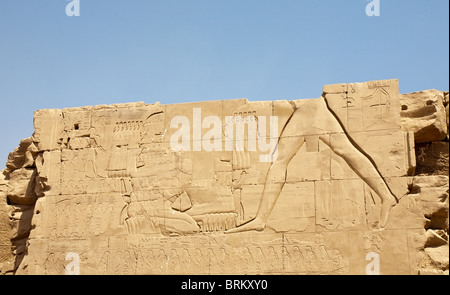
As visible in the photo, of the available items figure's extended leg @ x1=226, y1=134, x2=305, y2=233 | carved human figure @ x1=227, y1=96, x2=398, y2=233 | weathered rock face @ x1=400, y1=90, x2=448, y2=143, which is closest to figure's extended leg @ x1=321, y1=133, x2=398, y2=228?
carved human figure @ x1=227, y1=96, x2=398, y2=233

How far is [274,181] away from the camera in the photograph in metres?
11.7

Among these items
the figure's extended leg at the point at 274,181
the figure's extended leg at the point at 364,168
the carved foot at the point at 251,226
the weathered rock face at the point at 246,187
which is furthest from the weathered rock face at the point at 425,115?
the carved foot at the point at 251,226

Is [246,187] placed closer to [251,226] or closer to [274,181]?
[274,181]

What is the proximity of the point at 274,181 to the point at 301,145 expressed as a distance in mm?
729

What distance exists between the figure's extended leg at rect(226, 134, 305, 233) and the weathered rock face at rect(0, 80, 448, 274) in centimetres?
2

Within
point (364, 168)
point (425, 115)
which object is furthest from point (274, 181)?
point (425, 115)

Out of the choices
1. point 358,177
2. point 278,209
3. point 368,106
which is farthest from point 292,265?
point 368,106

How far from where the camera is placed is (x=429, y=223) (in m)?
11.0

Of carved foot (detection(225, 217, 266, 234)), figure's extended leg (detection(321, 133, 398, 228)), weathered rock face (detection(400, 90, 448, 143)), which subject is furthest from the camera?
carved foot (detection(225, 217, 266, 234))

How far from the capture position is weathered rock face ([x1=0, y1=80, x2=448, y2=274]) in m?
11.1

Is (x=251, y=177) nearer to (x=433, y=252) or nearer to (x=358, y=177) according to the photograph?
(x=358, y=177)

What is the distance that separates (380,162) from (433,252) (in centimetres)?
156

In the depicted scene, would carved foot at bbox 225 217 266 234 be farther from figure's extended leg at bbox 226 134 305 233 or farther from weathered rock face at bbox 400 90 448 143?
weathered rock face at bbox 400 90 448 143

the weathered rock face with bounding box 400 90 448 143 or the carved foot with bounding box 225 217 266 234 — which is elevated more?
the weathered rock face with bounding box 400 90 448 143
